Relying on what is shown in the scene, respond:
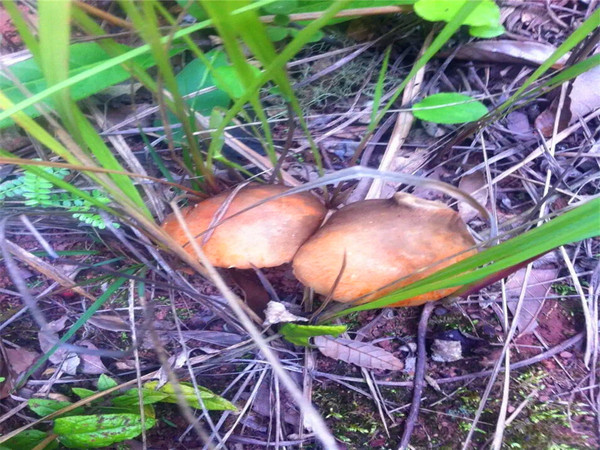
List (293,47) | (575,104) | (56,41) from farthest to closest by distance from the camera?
(575,104) < (293,47) < (56,41)

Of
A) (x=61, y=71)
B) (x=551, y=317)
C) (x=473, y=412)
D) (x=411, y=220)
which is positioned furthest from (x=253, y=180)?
(x=551, y=317)

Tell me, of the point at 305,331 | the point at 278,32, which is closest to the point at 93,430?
the point at 305,331

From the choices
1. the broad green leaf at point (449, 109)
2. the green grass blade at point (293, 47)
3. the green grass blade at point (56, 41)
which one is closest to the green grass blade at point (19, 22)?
the green grass blade at point (56, 41)

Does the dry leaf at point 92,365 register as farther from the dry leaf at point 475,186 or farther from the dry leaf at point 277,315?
the dry leaf at point 475,186

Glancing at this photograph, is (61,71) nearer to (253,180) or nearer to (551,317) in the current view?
(253,180)

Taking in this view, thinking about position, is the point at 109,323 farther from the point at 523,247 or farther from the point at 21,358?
the point at 523,247

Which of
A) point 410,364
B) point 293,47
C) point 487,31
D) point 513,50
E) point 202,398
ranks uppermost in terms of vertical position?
point 293,47
